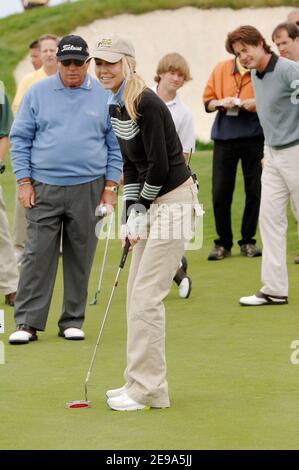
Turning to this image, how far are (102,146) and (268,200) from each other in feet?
5.66

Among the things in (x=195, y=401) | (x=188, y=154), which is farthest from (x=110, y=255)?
(x=195, y=401)

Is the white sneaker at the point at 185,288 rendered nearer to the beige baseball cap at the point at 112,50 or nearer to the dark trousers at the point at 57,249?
the dark trousers at the point at 57,249

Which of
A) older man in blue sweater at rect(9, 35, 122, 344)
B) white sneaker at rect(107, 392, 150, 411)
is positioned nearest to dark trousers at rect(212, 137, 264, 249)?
older man in blue sweater at rect(9, 35, 122, 344)

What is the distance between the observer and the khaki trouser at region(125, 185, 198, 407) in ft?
26.2

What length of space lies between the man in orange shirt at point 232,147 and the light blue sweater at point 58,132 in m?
4.09

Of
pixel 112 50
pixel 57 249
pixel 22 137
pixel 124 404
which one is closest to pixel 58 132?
pixel 22 137

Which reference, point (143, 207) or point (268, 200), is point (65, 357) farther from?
point (268, 200)

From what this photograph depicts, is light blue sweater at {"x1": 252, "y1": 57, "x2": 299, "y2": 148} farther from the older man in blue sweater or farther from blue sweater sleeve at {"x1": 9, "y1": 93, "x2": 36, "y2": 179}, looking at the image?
blue sweater sleeve at {"x1": 9, "y1": 93, "x2": 36, "y2": 179}

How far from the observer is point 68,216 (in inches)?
413

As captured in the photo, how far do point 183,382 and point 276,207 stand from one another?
10.3 ft

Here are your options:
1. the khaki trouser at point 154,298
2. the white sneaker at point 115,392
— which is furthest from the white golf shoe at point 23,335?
the khaki trouser at point 154,298

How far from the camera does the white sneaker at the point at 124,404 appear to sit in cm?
802

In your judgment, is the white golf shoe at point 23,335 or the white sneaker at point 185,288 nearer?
the white golf shoe at point 23,335

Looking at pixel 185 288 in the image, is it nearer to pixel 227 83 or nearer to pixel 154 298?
pixel 227 83
